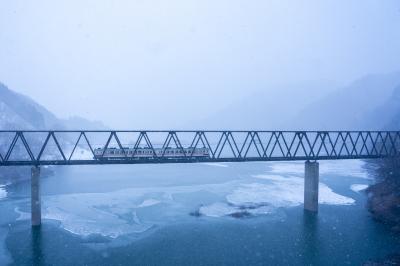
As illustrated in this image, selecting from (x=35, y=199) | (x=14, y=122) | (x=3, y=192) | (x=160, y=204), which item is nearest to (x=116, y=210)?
(x=160, y=204)

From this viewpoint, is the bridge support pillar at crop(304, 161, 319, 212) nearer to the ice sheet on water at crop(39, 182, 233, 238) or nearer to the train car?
the train car

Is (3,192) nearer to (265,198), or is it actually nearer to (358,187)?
(265,198)

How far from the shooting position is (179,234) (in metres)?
33.5

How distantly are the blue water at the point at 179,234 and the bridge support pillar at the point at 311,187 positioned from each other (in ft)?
4.18

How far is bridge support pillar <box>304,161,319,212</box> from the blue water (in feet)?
4.18

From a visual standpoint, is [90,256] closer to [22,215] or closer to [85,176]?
[22,215]

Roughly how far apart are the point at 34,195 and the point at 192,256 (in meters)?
18.8

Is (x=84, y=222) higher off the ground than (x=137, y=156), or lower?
lower

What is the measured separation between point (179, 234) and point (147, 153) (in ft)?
34.1

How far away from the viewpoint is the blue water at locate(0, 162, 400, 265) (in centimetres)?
2759

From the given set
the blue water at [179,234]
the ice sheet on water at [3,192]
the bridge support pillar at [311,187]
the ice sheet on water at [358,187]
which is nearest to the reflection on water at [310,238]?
the blue water at [179,234]

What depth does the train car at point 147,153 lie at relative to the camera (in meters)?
37.1

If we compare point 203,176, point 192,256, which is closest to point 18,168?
point 203,176

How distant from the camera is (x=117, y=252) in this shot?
1128 inches
